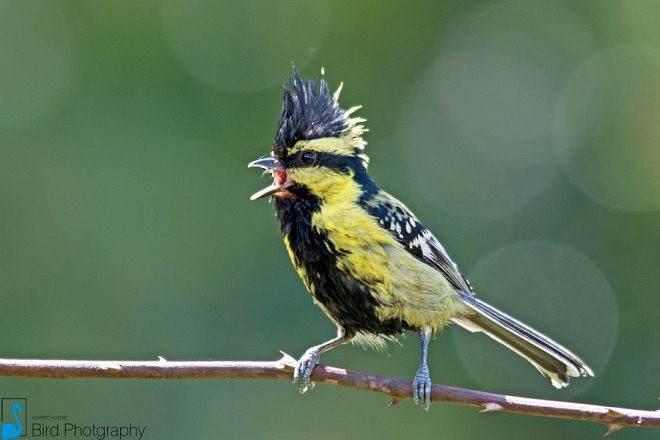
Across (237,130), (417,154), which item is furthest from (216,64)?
(417,154)

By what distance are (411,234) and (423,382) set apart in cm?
79

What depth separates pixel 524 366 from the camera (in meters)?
7.73

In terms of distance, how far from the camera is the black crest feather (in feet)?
13.8

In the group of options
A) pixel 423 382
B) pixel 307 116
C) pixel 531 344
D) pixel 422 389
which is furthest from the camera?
pixel 531 344

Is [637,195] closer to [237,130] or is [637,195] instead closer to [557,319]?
[557,319]

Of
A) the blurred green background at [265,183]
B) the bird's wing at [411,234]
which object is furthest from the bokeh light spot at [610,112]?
the bird's wing at [411,234]

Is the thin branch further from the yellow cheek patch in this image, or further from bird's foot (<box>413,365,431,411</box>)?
the yellow cheek patch

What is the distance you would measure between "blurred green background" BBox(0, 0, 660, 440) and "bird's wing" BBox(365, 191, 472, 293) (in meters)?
2.89

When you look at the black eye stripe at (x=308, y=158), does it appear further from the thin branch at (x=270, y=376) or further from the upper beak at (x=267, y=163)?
the thin branch at (x=270, y=376)

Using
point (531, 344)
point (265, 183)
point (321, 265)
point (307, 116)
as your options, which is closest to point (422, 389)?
point (321, 265)

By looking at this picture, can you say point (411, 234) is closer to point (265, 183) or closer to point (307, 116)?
point (307, 116)

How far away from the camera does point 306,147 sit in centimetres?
421

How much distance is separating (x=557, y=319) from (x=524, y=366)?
1.48 ft

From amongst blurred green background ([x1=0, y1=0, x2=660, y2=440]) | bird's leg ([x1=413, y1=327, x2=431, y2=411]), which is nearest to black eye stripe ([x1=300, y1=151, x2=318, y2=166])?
bird's leg ([x1=413, y1=327, x2=431, y2=411])
